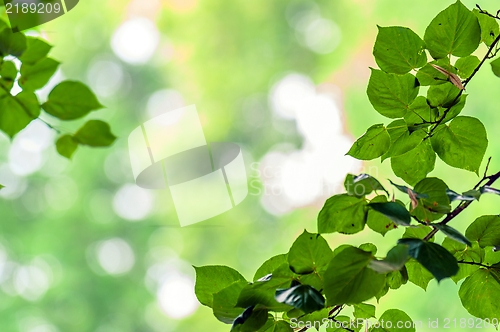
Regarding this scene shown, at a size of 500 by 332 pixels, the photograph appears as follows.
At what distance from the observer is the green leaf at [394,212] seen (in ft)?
0.77

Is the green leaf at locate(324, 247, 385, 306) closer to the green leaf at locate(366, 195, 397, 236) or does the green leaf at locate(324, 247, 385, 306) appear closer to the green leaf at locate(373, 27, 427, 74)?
the green leaf at locate(366, 195, 397, 236)

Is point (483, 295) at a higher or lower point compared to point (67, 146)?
lower

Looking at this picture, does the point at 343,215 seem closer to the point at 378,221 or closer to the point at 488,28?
the point at 378,221

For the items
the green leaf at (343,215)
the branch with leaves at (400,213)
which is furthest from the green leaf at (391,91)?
the green leaf at (343,215)

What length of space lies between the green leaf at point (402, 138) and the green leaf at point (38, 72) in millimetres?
242

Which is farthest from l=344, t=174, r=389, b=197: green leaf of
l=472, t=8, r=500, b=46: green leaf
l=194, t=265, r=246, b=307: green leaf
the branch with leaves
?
l=472, t=8, r=500, b=46: green leaf

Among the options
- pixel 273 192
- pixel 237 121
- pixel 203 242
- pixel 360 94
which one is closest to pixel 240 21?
pixel 237 121

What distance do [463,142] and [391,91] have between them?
7 centimetres

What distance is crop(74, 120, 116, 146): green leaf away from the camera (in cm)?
26

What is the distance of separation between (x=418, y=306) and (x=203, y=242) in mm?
1198

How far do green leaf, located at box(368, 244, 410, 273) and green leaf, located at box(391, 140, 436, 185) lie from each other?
0.16 m

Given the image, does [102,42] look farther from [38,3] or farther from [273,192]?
[38,3]

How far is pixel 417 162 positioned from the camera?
0.38m

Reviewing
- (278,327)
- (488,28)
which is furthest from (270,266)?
(488,28)
